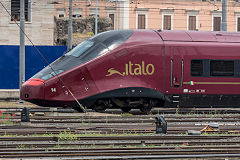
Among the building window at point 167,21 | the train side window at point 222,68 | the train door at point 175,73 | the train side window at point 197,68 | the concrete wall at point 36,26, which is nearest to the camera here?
the train door at point 175,73

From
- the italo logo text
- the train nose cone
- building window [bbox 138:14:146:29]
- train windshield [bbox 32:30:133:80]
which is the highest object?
building window [bbox 138:14:146:29]

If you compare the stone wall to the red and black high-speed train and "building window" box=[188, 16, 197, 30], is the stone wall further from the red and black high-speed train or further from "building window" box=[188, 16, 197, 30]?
the red and black high-speed train

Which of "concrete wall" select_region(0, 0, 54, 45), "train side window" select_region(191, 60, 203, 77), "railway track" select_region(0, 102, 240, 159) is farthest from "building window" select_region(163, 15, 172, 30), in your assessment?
"railway track" select_region(0, 102, 240, 159)

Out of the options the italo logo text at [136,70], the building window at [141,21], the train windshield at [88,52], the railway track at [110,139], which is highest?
the building window at [141,21]

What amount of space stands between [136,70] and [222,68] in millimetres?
3469

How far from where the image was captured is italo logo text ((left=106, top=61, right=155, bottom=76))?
2012cm

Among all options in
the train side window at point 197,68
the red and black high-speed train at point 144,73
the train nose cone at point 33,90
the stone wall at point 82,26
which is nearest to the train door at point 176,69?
the red and black high-speed train at point 144,73

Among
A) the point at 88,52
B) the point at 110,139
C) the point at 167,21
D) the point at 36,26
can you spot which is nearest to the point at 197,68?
the point at 88,52

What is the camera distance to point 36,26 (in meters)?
45.4

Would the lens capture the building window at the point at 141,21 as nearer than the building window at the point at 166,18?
Yes

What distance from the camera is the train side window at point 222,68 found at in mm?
21453

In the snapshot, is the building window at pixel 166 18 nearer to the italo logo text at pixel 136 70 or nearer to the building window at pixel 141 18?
the building window at pixel 141 18

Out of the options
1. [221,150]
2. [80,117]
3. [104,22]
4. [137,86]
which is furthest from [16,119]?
[104,22]

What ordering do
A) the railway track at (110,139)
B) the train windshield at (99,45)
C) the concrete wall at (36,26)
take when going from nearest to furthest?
the railway track at (110,139) < the train windshield at (99,45) < the concrete wall at (36,26)
